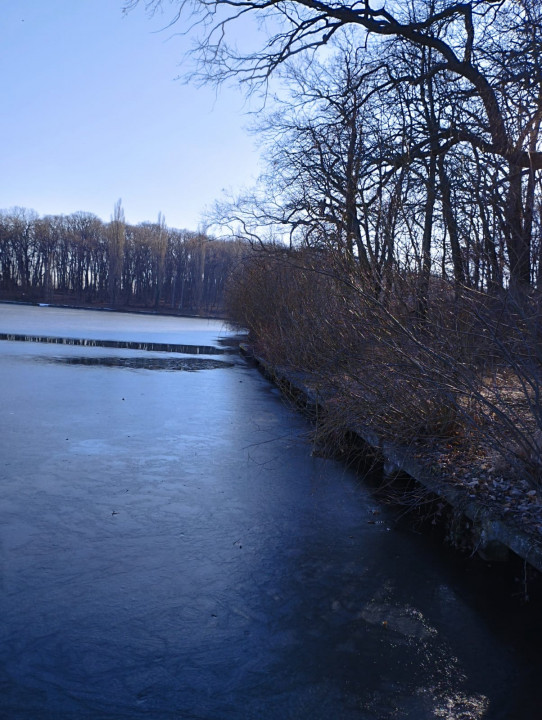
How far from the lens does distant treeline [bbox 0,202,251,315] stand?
316 feet

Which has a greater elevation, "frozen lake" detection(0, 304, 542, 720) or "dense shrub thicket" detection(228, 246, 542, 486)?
"dense shrub thicket" detection(228, 246, 542, 486)

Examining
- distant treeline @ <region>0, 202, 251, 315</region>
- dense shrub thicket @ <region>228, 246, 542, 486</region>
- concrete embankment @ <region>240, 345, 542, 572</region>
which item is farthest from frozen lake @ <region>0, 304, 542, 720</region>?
distant treeline @ <region>0, 202, 251, 315</region>

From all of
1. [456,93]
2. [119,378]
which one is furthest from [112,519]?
[119,378]

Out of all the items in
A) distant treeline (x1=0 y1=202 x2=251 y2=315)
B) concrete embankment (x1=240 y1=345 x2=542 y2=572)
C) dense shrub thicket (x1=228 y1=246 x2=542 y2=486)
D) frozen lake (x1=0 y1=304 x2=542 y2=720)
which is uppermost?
distant treeline (x1=0 y1=202 x2=251 y2=315)

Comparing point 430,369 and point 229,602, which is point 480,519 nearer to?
point 430,369

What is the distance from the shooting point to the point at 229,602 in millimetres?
4492

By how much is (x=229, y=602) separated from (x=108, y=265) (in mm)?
97054

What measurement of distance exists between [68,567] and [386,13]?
41.1 feet

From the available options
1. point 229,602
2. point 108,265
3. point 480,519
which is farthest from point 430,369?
point 108,265

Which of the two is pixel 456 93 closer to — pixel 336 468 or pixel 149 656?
pixel 336 468

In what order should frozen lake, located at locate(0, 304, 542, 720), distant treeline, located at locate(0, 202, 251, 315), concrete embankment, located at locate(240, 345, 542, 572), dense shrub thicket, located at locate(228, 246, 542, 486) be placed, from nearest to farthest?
frozen lake, located at locate(0, 304, 542, 720), concrete embankment, located at locate(240, 345, 542, 572), dense shrub thicket, located at locate(228, 246, 542, 486), distant treeline, located at locate(0, 202, 251, 315)

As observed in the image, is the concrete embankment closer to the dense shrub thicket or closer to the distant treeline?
the dense shrub thicket

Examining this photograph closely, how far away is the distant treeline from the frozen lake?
86.9 m

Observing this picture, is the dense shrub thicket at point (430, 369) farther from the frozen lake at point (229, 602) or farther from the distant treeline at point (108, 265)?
the distant treeline at point (108, 265)
